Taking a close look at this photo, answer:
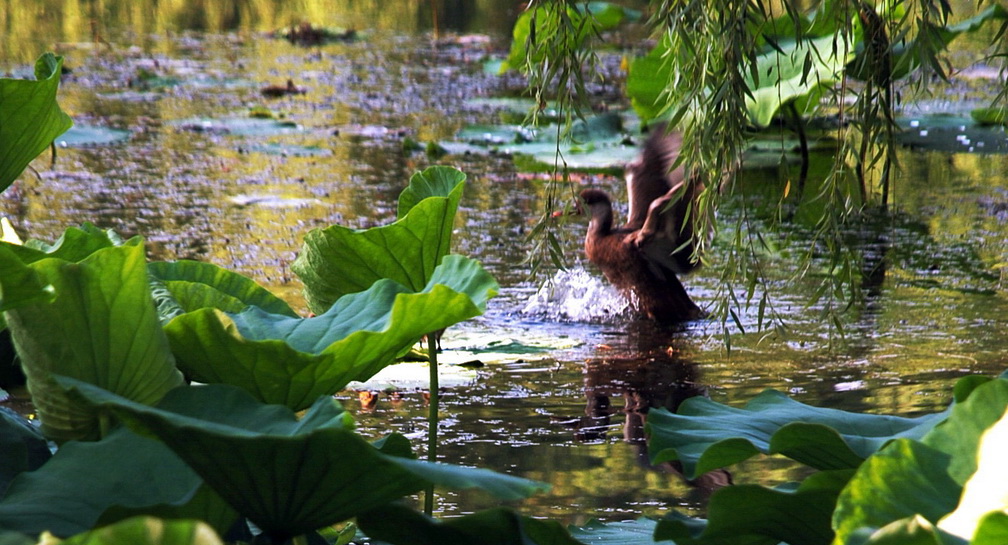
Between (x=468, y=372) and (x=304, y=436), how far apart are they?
2.35 m

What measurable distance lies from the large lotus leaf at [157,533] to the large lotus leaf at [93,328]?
394mm

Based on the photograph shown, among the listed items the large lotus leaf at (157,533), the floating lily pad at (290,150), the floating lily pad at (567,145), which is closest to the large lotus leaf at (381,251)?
the large lotus leaf at (157,533)

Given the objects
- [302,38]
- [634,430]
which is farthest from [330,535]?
[302,38]

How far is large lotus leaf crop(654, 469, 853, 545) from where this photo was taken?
3.92ft

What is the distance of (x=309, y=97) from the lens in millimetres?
9133

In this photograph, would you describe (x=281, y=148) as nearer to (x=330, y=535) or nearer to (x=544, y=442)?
(x=544, y=442)

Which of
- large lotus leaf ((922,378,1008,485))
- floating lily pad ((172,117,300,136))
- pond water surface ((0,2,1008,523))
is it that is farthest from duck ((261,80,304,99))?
large lotus leaf ((922,378,1008,485))

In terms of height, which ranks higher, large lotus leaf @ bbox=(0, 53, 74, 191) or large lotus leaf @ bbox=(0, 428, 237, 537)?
large lotus leaf @ bbox=(0, 53, 74, 191)

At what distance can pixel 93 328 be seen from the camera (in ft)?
3.92

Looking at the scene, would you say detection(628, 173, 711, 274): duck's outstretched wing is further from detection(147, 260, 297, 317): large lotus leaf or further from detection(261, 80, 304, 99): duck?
detection(261, 80, 304, 99): duck

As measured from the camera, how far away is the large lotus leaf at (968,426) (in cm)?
106

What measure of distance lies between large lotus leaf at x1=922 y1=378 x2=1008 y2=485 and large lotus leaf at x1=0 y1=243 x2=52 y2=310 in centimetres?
81

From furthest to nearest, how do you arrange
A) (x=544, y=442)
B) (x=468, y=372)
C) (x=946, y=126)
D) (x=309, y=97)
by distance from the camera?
(x=309, y=97), (x=946, y=126), (x=468, y=372), (x=544, y=442)

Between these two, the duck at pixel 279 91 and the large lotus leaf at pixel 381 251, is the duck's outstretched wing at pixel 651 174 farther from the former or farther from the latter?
the duck at pixel 279 91
